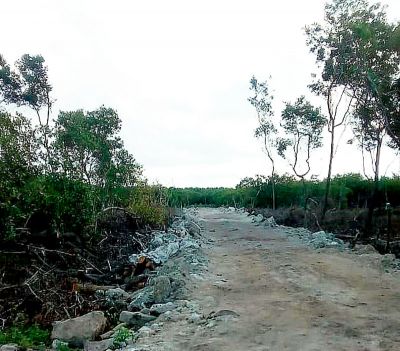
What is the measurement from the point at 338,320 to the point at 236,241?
10482mm

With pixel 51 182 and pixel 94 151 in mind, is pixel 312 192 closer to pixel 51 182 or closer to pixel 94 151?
pixel 94 151

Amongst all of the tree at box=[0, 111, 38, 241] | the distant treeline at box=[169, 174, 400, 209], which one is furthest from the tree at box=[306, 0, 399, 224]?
the tree at box=[0, 111, 38, 241]

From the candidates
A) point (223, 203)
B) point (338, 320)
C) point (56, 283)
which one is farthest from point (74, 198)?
point (223, 203)

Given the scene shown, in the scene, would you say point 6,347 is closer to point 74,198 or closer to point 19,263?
point 19,263

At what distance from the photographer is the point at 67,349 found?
6.29 m

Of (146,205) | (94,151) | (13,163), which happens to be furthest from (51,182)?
(146,205)

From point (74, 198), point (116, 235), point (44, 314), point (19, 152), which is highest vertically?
point (19, 152)

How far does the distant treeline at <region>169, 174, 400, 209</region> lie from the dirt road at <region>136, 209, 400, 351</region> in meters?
11.1

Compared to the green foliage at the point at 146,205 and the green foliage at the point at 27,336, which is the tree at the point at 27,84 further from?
the green foliage at the point at 27,336

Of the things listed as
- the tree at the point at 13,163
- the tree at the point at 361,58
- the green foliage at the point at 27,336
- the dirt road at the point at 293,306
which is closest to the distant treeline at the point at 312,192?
the tree at the point at 361,58

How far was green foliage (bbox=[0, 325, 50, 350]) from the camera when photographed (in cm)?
662

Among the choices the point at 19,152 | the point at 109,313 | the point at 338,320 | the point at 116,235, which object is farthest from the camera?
the point at 116,235

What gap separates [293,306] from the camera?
691 centimetres

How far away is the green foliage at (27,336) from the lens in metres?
6.62
